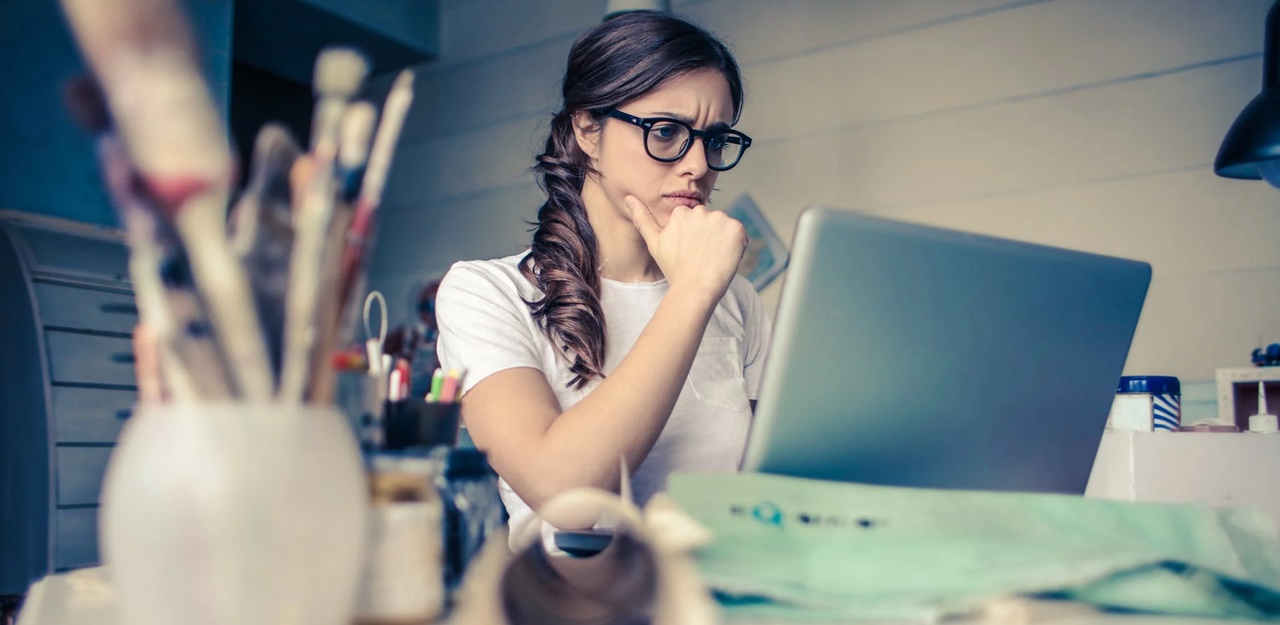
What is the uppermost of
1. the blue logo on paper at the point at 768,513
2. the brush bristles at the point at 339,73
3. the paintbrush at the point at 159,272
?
the brush bristles at the point at 339,73

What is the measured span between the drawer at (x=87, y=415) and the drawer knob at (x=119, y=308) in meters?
0.14

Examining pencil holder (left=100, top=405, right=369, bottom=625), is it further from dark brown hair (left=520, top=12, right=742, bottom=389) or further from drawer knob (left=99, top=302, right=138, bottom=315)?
drawer knob (left=99, top=302, right=138, bottom=315)

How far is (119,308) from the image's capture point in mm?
1683

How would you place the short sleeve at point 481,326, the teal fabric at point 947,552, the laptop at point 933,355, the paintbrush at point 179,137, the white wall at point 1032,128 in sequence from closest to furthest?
the paintbrush at point 179,137 → the teal fabric at point 947,552 → the laptop at point 933,355 → the short sleeve at point 481,326 → the white wall at point 1032,128

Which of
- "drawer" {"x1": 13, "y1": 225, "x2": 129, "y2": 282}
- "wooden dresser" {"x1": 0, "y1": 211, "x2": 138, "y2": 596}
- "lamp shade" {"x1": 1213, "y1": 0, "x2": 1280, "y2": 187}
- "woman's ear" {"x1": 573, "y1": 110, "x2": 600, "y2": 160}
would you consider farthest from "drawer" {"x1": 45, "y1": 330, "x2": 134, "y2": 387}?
"lamp shade" {"x1": 1213, "y1": 0, "x2": 1280, "y2": 187}

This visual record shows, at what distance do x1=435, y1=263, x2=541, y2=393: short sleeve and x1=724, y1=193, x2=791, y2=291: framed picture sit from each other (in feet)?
5.07

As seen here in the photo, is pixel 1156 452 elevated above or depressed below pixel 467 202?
below

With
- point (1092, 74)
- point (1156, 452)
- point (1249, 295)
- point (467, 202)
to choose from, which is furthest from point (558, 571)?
point (467, 202)

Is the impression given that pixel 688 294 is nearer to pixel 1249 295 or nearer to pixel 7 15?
pixel 1249 295

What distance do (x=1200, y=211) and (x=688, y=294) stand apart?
70.2 inches

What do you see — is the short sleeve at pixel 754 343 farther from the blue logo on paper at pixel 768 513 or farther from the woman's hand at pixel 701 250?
the blue logo on paper at pixel 768 513

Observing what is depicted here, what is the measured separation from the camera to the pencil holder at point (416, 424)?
52 cm

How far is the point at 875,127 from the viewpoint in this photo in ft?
8.52

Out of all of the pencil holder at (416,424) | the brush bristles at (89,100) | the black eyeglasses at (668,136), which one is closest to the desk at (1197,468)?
the black eyeglasses at (668,136)
